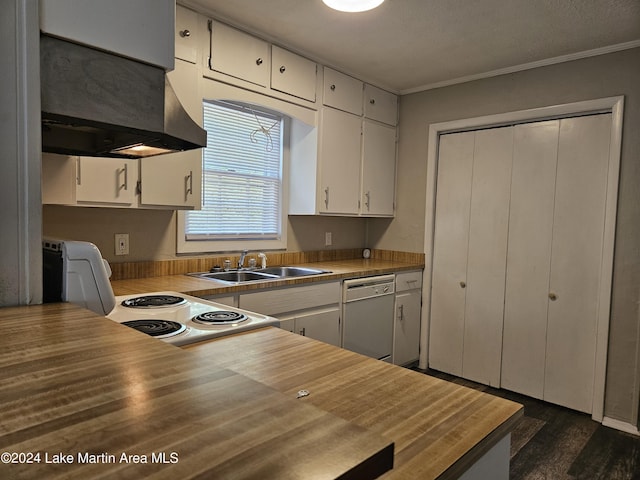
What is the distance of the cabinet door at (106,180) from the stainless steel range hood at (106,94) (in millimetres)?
835

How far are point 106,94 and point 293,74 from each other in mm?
2051

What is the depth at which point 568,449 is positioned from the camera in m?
2.43

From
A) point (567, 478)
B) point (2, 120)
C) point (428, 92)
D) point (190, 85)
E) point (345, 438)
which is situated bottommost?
point (567, 478)

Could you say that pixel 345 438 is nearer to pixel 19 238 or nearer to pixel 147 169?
pixel 19 238

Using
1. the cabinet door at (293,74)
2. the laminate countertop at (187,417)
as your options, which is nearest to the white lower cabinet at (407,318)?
the cabinet door at (293,74)

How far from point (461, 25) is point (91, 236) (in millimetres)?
2445

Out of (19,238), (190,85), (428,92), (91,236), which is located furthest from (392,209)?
(19,238)

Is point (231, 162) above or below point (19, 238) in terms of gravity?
above

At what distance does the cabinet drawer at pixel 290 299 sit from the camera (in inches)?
93.6

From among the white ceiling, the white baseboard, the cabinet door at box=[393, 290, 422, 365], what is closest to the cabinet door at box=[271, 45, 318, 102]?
the white ceiling

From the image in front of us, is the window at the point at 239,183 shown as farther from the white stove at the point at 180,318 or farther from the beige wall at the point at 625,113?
the beige wall at the point at 625,113

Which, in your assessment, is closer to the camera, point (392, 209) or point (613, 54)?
point (613, 54)

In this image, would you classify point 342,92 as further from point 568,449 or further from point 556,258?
point 568,449

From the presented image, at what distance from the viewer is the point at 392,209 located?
3889 mm
